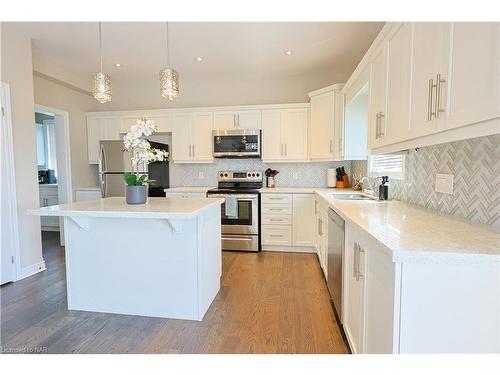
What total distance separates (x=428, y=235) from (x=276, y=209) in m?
2.69

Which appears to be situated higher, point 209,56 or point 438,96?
point 209,56

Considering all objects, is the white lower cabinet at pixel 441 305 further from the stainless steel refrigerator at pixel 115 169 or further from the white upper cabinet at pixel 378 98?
the stainless steel refrigerator at pixel 115 169

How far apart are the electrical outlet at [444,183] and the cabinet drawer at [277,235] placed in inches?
87.2

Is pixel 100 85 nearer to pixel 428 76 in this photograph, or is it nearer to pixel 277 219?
pixel 428 76

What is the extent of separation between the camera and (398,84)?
1.66 m

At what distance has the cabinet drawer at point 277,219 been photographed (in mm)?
3814

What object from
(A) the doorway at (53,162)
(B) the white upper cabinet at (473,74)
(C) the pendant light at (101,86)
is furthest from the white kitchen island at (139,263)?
(A) the doorway at (53,162)

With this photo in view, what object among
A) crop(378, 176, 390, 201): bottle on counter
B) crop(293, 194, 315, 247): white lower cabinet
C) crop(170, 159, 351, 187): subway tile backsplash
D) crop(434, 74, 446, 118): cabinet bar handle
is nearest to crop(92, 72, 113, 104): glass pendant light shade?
crop(170, 159, 351, 187): subway tile backsplash

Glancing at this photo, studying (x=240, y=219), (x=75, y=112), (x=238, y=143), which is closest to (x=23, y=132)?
(x=75, y=112)

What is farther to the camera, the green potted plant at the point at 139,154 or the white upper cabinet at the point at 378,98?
the green potted plant at the point at 139,154

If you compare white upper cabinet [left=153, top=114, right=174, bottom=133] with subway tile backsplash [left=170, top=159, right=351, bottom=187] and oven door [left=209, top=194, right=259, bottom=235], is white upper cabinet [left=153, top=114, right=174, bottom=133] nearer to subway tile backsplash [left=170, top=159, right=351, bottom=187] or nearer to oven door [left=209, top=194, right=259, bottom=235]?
subway tile backsplash [left=170, top=159, right=351, bottom=187]

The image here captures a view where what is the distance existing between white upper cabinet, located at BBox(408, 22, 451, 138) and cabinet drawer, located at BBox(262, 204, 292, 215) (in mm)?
2399
